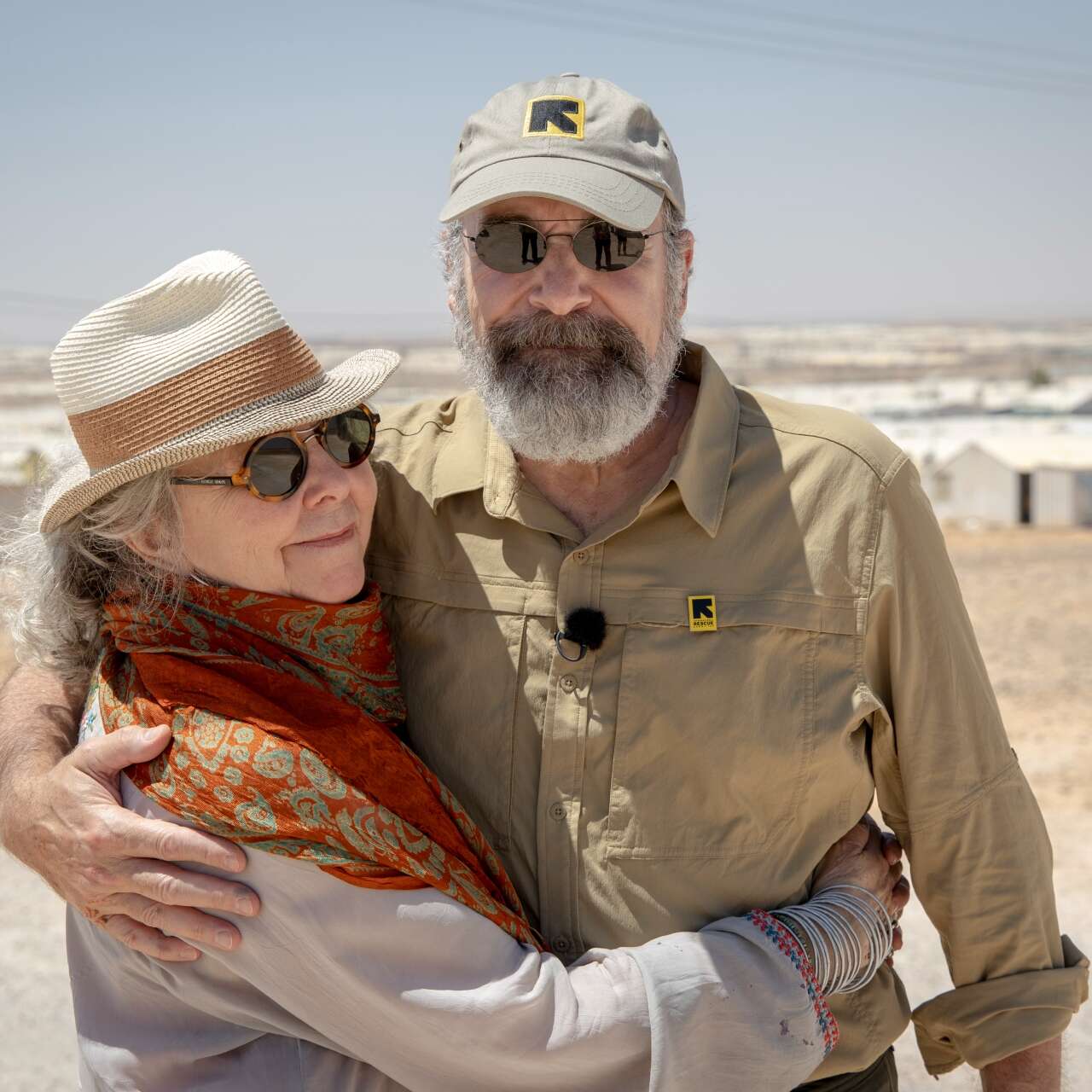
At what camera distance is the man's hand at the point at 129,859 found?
1.94m

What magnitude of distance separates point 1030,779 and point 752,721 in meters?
7.78

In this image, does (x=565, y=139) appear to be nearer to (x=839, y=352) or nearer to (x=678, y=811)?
(x=678, y=811)

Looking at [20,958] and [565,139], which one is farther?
[20,958]

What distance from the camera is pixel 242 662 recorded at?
83.4 inches

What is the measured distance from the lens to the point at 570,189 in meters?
2.39

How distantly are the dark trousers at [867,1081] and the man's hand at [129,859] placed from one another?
45.0 inches

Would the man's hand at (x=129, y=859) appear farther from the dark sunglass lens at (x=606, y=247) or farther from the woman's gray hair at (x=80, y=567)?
the dark sunglass lens at (x=606, y=247)

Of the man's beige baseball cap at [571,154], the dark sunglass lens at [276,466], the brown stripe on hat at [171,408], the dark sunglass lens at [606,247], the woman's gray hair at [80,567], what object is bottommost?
the woman's gray hair at [80,567]

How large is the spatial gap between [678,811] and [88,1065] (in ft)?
3.73

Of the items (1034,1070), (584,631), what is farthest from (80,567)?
(1034,1070)

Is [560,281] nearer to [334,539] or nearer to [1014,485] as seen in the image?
[334,539]

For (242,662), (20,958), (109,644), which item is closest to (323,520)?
(242,662)

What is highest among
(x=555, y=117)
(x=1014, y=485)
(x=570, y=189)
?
(x=555, y=117)

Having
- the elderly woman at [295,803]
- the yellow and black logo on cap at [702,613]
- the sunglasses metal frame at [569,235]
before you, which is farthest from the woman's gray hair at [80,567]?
the yellow and black logo on cap at [702,613]
